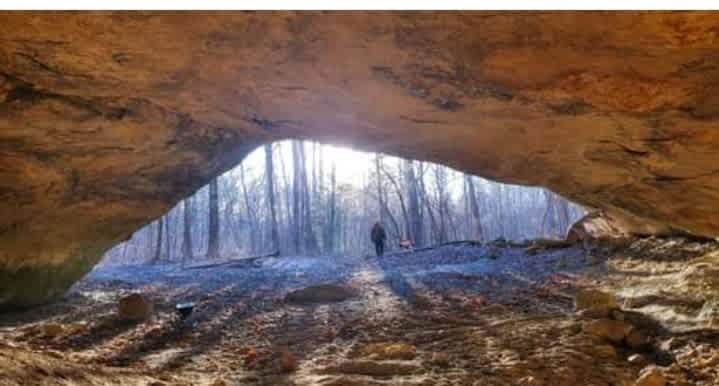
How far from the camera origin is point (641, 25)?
94.5 inches

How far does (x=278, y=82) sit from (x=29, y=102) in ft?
6.74

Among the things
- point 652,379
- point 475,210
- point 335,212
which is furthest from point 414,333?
point 335,212

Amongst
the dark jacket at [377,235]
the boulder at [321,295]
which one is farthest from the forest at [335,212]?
the boulder at [321,295]

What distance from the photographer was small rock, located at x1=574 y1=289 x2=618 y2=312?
13.6 ft

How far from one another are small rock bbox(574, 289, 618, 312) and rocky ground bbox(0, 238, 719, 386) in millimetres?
12

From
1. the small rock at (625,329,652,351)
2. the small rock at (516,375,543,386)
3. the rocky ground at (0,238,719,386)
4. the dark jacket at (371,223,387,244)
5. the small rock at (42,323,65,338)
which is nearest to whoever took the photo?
the small rock at (516,375,543,386)

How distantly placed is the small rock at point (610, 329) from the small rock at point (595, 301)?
454 millimetres

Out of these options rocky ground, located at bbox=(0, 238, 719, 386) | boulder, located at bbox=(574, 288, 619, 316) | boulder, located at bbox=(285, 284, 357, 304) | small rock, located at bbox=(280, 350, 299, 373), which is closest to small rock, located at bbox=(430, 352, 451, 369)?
rocky ground, located at bbox=(0, 238, 719, 386)

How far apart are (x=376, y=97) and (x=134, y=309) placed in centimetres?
389

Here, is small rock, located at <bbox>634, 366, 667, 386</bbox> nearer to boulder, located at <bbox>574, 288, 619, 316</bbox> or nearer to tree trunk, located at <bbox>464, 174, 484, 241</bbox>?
boulder, located at <bbox>574, 288, 619, 316</bbox>

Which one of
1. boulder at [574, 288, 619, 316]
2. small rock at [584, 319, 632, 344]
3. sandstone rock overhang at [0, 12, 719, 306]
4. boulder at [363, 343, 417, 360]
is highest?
sandstone rock overhang at [0, 12, 719, 306]

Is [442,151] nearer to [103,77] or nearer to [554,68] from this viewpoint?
[554,68]

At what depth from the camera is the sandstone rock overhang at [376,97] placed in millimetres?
2562
